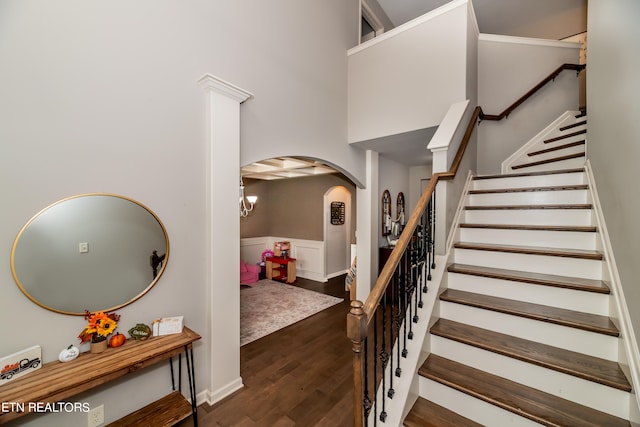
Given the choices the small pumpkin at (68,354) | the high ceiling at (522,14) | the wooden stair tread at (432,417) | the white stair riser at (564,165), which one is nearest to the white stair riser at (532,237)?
the white stair riser at (564,165)

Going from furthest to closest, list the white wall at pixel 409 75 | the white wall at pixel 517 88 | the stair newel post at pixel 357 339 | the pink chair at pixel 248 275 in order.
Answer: the pink chair at pixel 248 275, the white wall at pixel 517 88, the white wall at pixel 409 75, the stair newel post at pixel 357 339

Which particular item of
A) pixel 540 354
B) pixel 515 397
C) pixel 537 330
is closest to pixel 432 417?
pixel 515 397

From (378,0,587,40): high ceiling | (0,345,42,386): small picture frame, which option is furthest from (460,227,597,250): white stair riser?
(378,0,587,40): high ceiling

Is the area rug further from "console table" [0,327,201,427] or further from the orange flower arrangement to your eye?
the orange flower arrangement

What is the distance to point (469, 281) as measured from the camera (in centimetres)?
198

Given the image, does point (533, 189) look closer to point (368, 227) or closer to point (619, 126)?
point (619, 126)

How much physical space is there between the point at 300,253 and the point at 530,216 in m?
4.89

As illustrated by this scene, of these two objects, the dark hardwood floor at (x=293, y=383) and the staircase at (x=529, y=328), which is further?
the dark hardwood floor at (x=293, y=383)

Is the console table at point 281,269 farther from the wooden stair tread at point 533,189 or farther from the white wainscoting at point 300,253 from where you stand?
the wooden stair tread at point 533,189

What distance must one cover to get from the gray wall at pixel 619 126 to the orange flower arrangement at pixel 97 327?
9.61 feet

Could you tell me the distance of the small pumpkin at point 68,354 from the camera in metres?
1.44

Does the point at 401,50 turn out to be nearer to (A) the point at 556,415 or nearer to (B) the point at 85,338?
(A) the point at 556,415

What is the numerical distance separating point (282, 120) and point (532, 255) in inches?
102

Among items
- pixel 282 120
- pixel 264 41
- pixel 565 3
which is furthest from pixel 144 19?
pixel 565 3
